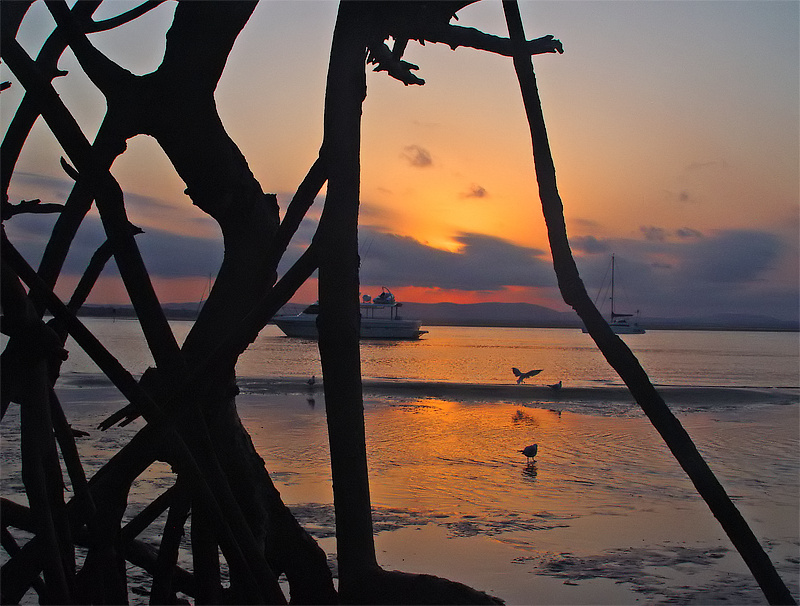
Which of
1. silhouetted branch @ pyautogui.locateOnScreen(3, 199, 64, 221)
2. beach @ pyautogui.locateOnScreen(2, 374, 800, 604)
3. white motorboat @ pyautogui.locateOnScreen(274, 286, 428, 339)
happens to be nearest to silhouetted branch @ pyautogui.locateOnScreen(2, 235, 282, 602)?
silhouetted branch @ pyautogui.locateOnScreen(3, 199, 64, 221)

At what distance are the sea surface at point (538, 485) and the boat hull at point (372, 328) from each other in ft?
142

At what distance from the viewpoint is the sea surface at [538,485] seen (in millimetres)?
6363

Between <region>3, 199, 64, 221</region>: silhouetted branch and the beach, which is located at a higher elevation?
<region>3, 199, 64, 221</region>: silhouetted branch

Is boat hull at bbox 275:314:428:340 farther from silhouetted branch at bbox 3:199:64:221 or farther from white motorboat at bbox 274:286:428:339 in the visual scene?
silhouetted branch at bbox 3:199:64:221

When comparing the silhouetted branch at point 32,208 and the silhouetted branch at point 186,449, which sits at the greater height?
the silhouetted branch at point 32,208

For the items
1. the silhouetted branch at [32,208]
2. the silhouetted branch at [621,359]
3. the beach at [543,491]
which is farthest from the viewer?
the beach at [543,491]

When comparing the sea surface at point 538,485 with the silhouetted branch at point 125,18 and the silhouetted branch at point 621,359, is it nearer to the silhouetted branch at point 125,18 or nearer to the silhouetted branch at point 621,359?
the silhouetted branch at point 125,18

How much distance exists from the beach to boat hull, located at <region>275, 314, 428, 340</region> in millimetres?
46126

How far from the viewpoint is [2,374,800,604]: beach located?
20.7 ft

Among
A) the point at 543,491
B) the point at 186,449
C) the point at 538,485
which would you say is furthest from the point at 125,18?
the point at 538,485

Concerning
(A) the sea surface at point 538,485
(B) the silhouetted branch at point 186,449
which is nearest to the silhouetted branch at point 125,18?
(B) the silhouetted branch at point 186,449

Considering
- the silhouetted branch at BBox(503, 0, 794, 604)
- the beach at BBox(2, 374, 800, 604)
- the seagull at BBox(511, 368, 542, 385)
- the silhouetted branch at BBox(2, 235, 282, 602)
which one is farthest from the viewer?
the seagull at BBox(511, 368, 542, 385)

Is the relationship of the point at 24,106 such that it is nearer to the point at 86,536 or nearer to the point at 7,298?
the point at 7,298

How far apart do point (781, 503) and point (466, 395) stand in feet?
45.1
